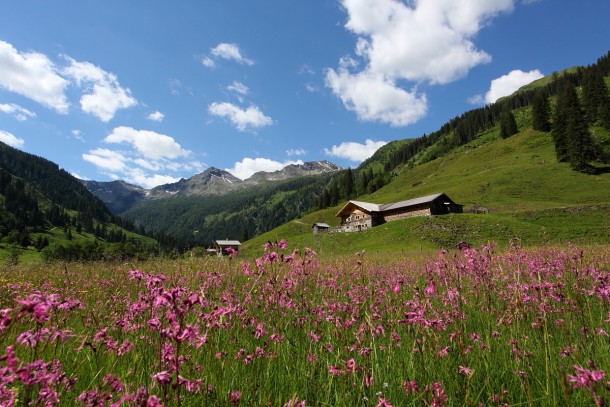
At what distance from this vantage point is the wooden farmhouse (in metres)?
65.0

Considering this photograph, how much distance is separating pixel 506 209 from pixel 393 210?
21002 mm

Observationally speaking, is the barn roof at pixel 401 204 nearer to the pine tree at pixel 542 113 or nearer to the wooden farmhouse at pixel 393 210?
the wooden farmhouse at pixel 393 210

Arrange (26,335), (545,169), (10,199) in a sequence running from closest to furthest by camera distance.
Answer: (26,335), (545,169), (10,199)

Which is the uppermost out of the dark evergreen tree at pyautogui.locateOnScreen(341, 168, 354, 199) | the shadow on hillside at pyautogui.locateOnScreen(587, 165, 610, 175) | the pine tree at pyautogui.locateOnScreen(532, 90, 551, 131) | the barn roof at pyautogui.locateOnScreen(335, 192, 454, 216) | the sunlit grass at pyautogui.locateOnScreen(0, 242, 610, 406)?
the pine tree at pyautogui.locateOnScreen(532, 90, 551, 131)

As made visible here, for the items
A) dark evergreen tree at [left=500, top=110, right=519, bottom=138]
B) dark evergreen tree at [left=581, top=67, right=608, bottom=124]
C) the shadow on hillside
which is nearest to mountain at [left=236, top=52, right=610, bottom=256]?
dark evergreen tree at [left=581, top=67, right=608, bottom=124]

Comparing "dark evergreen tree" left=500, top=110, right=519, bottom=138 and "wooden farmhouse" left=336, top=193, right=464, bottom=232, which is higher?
"dark evergreen tree" left=500, top=110, right=519, bottom=138

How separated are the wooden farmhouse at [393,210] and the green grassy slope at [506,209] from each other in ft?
17.1

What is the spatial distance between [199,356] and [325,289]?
3.42 m

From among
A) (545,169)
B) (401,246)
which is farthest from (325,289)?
(545,169)

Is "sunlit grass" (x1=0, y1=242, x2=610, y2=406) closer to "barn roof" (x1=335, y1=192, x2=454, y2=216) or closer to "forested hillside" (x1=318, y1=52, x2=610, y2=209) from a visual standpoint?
"barn roof" (x1=335, y1=192, x2=454, y2=216)

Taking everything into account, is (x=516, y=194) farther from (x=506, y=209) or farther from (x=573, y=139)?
(x=573, y=139)

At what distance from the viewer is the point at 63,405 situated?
8.42 ft

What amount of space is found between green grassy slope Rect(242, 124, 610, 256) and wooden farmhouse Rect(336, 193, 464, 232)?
522 centimetres

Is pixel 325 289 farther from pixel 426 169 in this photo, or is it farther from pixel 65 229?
pixel 65 229
